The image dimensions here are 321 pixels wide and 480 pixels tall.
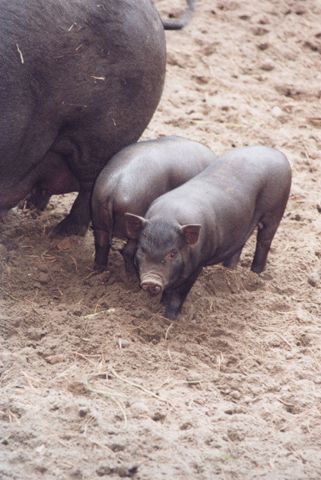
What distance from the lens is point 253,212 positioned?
198 inches

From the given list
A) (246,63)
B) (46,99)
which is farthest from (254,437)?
(246,63)

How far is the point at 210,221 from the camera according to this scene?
4.67 meters

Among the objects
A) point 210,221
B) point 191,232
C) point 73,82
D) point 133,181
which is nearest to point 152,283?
point 191,232

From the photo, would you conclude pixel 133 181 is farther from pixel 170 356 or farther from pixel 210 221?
pixel 170 356

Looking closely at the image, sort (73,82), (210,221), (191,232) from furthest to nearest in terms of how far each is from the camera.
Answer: (73,82) < (210,221) < (191,232)

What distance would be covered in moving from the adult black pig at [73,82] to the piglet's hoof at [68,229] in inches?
9.8

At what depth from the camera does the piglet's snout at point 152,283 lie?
14.4 ft

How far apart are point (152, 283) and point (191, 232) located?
0.30 m

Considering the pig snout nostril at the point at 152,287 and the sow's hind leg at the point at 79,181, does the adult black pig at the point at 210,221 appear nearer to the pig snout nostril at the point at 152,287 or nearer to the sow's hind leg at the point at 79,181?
the pig snout nostril at the point at 152,287

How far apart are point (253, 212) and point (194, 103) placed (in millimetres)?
2128

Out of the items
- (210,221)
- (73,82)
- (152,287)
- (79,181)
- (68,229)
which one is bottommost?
(68,229)

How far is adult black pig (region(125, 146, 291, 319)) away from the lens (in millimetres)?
4426

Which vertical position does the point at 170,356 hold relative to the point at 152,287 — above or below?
below

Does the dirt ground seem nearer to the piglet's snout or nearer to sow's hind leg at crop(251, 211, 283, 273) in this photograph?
sow's hind leg at crop(251, 211, 283, 273)
